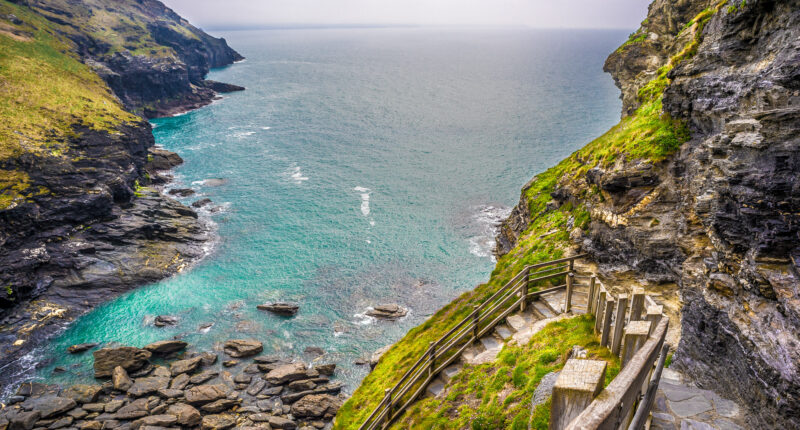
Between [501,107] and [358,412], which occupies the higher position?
[501,107]

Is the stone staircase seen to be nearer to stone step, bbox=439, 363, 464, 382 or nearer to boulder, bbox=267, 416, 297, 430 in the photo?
stone step, bbox=439, 363, 464, 382

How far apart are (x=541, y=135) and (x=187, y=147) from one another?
8347cm

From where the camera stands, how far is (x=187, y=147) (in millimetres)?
98188

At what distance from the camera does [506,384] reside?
41.9 ft

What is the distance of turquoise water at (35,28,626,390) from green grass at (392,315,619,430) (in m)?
25.9

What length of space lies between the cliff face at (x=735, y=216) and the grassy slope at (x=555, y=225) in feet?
2.85

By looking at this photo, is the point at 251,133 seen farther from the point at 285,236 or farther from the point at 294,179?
the point at 285,236

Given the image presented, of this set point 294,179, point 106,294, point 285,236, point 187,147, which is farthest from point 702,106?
point 187,147

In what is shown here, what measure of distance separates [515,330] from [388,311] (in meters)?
32.1

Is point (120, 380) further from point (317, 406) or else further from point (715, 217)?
point (715, 217)

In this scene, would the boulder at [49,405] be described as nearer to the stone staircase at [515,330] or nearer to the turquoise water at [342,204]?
the turquoise water at [342,204]

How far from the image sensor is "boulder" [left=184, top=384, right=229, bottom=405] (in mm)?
35062

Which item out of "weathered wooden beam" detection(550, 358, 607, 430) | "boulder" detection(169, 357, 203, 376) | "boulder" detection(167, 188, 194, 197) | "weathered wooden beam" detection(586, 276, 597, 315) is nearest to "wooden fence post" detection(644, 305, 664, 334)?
"weathered wooden beam" detection(550, 358, 607, 430)

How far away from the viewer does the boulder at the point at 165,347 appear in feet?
135
